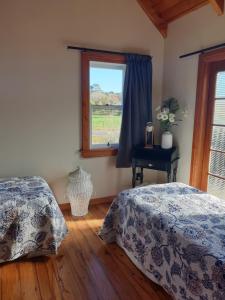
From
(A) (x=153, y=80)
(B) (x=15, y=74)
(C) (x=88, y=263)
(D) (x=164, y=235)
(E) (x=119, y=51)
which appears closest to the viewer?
(D) (x=164, y=235)

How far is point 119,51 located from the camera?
3.32 meters

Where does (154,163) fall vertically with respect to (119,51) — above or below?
below

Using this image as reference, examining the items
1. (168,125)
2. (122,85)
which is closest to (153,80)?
(122,85)

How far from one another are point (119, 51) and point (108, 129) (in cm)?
106

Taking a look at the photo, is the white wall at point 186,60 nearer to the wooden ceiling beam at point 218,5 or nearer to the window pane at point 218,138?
the wooden ceiling beam at point 218,5

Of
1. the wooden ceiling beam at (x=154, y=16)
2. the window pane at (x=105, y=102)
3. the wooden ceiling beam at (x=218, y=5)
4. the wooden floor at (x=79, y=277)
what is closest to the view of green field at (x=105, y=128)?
the window pane at (x=105, y=102)

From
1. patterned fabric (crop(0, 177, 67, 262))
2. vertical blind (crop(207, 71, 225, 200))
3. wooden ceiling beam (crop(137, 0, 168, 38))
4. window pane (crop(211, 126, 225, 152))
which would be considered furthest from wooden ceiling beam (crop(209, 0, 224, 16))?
patterned fabric (crop(0, 177, 67, 262))

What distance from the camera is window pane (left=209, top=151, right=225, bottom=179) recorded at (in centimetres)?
288

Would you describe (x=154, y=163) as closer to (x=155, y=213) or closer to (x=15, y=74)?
(x=155, y=213)

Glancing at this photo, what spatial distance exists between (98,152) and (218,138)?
60.4 inches

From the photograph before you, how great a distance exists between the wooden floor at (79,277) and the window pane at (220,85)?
2032 mm

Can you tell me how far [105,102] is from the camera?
344 cm

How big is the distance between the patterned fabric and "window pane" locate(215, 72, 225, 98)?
85.8 inches

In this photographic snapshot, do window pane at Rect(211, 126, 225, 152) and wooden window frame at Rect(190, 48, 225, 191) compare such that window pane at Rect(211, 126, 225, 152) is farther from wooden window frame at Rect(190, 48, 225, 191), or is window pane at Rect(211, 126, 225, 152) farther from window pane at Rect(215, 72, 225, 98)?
window pane at Rect(215, 72, 225, 98)
